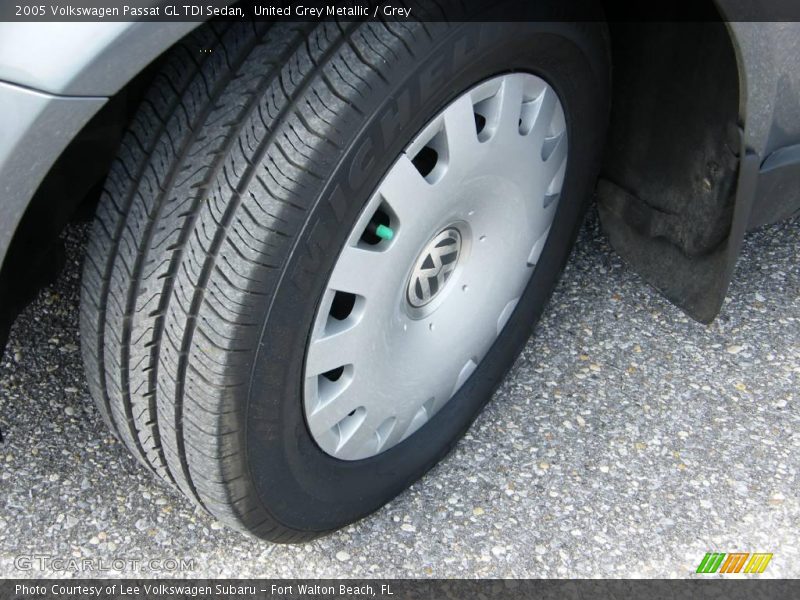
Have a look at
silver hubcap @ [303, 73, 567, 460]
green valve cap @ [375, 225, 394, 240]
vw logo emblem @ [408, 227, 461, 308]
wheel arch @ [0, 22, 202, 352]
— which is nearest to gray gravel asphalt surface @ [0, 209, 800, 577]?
silver hubcap @ [303, 73, 567, 460]

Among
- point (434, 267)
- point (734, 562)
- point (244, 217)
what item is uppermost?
point (244, 217)

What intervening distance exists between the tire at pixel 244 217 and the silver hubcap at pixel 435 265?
4 centimetres

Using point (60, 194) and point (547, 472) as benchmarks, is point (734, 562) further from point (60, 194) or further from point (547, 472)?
point (60, 194)

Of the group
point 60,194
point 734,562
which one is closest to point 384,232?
point 60,194

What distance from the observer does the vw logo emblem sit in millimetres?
1499

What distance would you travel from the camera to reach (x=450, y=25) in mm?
1220

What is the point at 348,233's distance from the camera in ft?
4.13

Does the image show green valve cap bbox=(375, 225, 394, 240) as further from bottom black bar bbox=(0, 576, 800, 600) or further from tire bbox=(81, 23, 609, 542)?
bottom black bar bbox=(0, 576, 800, 600)

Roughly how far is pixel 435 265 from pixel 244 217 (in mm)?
457

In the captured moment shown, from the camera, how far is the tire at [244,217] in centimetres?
116

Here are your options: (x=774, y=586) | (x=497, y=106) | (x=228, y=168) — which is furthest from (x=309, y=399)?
(x=774, y=586)

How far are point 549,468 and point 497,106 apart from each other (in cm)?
77

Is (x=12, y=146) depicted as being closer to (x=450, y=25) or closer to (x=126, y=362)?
(x=126, y=362)

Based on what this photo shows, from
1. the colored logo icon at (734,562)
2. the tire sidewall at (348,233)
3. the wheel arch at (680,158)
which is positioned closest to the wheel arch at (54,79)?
the tire sidewall at (348,233)
